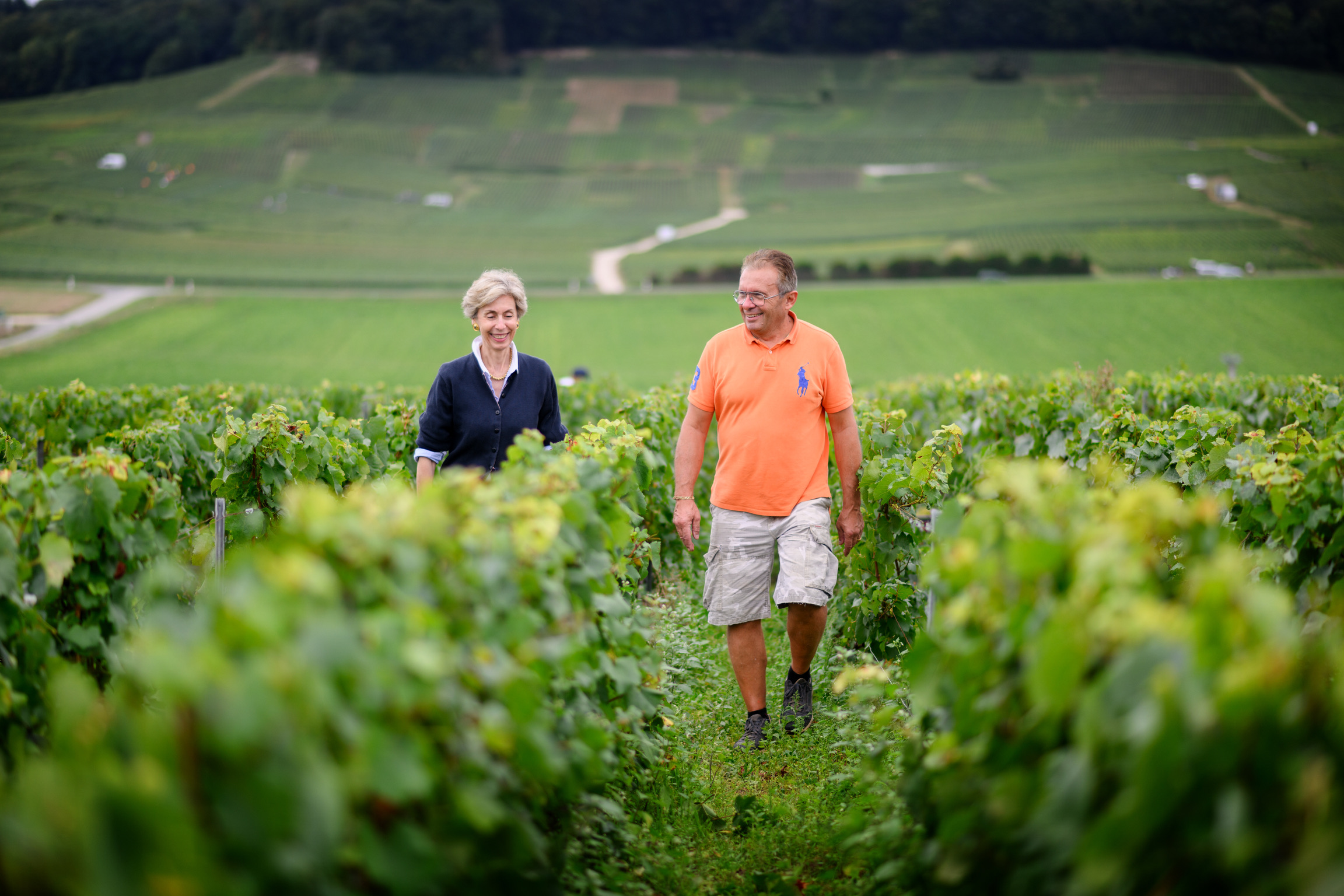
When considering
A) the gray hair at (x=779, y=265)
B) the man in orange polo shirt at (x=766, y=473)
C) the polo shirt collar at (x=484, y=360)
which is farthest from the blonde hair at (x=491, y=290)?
the gray hair at (x=779, y=265)

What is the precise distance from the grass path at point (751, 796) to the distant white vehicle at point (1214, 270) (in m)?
49.9

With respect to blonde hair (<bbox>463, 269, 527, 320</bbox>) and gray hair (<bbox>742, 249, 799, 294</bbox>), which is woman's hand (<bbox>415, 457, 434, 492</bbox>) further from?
gray hair (<bbox>742, 249, 799, 294</bbox>)

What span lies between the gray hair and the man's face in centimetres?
2

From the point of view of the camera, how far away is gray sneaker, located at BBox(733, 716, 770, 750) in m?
4.46

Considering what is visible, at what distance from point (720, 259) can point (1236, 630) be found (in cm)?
5835

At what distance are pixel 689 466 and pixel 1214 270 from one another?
5364 cm

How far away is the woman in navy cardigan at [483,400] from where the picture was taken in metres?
4.56

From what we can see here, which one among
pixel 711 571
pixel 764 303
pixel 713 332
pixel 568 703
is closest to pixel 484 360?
pixel 764 303

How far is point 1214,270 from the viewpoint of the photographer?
163 ft

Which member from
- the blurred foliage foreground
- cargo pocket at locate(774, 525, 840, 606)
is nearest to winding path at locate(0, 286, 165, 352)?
cargo pocket at locate(774, 525, 840, 606)

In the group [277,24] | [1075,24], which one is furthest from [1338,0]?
[277,24]

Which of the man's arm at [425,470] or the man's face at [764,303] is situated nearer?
the man's face at [764,303]

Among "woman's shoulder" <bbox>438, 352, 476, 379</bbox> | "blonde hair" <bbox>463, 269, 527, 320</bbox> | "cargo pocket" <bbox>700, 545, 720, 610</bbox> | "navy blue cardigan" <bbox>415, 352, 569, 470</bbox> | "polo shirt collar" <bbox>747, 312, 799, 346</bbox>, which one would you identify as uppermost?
"blonde hair" <bbox>463, 269, 527, 320</bbox>

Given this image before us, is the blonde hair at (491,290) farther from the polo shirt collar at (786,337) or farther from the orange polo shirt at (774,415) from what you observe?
the orange polo shirt at (774,415)
